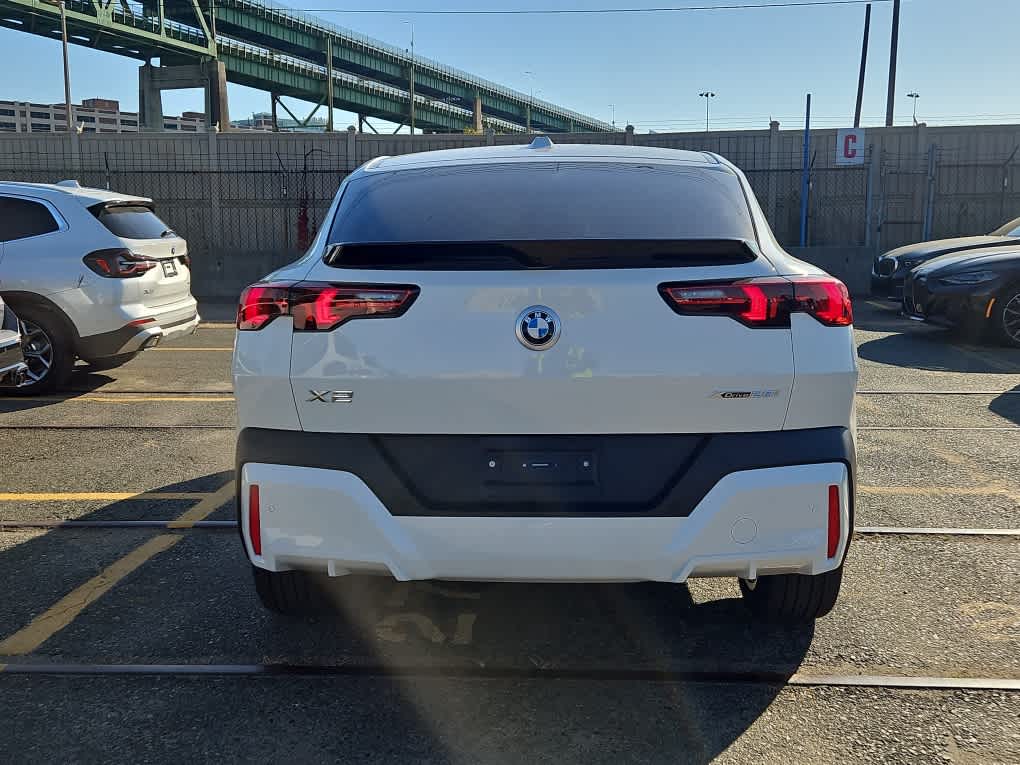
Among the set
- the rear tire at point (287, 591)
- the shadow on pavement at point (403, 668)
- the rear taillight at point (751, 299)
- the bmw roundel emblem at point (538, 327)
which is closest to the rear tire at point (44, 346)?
the shadow on pavement at point (403, 668)

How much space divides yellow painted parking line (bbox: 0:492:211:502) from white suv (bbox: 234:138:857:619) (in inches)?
96.9

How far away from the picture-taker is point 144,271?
25.9 ft

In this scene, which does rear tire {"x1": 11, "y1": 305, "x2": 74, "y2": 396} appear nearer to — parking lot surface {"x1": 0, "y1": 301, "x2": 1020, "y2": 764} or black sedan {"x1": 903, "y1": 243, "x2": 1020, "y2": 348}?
parking lot surface {"x1": 0, "y1": 301, "x2": 1020, "y2": 764}

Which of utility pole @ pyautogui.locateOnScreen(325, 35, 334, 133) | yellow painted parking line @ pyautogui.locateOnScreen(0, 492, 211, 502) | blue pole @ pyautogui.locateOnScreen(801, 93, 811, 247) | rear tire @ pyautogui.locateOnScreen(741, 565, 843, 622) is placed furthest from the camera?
utility pole @ pyautogui.locateOnScreen(325, 35, 334, 133)

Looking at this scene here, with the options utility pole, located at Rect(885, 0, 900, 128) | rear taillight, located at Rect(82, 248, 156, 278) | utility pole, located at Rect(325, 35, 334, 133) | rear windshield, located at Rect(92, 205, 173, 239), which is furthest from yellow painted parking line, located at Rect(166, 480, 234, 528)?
utility pole, located at Rect(325, 35, 334, 133)

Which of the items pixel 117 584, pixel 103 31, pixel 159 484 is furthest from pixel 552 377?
pixel 103 31

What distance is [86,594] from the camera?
12.3ft

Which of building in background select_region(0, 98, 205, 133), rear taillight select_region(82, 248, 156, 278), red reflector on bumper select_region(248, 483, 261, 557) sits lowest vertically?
red reflector on bumper select_region(248, 483, 261, 557)

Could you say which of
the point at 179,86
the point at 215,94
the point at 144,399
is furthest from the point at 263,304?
the point at 179,86

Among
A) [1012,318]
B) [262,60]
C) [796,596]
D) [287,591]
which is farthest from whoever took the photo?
[262,60]

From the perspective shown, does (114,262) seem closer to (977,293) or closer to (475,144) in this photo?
(977,293)

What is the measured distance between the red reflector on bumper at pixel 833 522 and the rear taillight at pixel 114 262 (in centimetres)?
659

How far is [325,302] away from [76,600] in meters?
1.82

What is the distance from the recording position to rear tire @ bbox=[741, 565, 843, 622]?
10.5 ft
